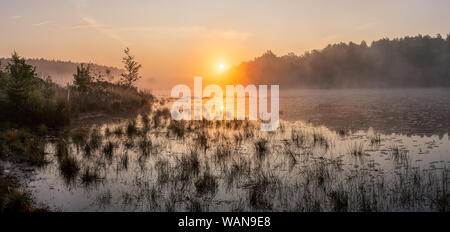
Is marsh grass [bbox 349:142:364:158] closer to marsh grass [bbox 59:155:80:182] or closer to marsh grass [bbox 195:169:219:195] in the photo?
marsh grass [bbox 195:169:219:195]

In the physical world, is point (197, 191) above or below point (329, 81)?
below

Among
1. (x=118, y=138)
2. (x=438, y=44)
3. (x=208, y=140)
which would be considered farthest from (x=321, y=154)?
(x=438, y=44)

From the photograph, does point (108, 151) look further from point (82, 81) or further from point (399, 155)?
point (82, 81)

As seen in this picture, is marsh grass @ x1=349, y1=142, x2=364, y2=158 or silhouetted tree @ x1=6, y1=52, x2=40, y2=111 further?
silhouetted tree @ x1=6, y1=52, x2=40, y2=111

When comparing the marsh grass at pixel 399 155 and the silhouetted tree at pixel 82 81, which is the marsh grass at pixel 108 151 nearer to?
the marsh grass at pixel 399 155

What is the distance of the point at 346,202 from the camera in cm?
578

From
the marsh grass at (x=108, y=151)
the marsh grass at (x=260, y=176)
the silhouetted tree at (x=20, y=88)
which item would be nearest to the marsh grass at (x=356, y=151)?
the marsh grass at (x=260, y=176)

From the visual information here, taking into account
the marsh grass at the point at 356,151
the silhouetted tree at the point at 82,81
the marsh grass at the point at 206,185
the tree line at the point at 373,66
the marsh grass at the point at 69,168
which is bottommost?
the marsh grass at the point at 206,185
